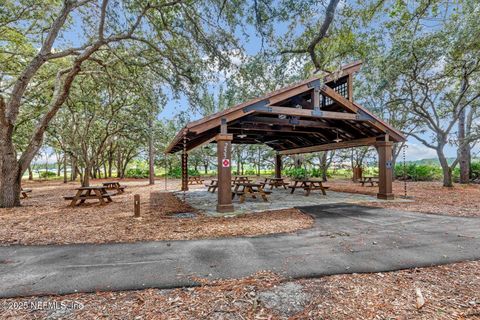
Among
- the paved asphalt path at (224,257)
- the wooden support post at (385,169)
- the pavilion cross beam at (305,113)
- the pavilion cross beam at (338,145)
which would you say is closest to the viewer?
the paved asphalt path at (224,257)

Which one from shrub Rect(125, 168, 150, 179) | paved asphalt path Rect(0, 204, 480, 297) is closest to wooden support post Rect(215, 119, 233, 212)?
paved asphalt path Rect(0, 204, 480, 297)

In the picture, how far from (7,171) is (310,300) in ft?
32.2

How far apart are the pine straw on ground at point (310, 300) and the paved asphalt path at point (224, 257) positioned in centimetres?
17

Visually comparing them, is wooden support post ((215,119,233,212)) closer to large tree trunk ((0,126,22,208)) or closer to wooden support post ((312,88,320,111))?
wooden support post ((312,88,320,111))

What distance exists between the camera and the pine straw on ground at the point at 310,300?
6.79 ft

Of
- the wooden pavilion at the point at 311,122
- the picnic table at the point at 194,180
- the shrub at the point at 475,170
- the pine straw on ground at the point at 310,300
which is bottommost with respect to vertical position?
the pine straw on ground at the point at 310,300

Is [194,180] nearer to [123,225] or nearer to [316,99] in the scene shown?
[316,99]

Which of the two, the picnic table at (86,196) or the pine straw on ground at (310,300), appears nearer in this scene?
the pine straw on ground at (310,300)

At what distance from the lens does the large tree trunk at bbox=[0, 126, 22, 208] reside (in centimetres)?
763

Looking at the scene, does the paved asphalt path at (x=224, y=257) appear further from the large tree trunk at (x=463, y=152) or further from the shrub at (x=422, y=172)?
the shrub at (x=422, y=172)

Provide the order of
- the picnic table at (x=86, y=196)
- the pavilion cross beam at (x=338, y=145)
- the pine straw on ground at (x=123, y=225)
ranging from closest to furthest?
the pine straw on ground at (x=123, y=225) < the picnic table at (x=86, y=196) < the pavilion cross beam at (x=338, y=145)

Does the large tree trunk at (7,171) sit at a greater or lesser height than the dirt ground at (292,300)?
greater

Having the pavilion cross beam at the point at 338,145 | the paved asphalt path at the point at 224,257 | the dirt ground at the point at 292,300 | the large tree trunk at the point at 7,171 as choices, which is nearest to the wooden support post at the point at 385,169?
the pavilion cross beam at the point at 338,145

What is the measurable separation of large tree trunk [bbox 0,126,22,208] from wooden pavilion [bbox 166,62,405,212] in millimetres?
5045
